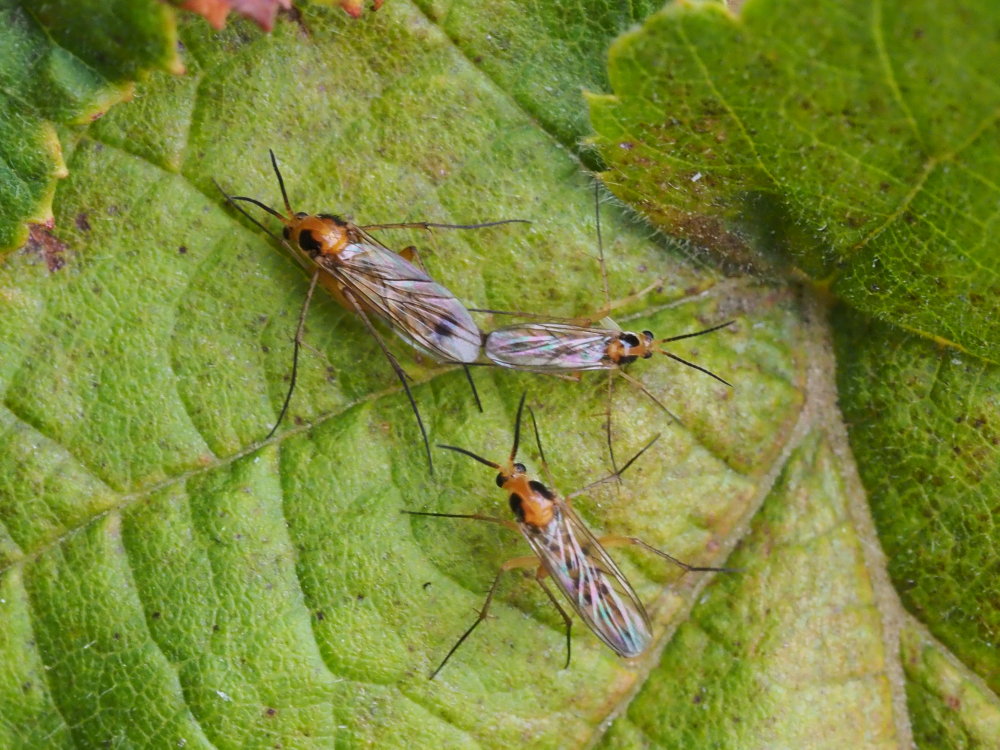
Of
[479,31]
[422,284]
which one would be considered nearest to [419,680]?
[422,284]

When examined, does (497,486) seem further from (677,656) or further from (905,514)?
(905,514)

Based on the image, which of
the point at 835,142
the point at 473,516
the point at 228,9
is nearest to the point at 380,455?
the point at 473,516

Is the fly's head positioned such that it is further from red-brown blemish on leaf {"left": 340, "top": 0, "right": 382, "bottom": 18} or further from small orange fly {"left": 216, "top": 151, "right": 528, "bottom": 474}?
red-brown blemish on leaf {"left": 340, "top": 0, "right": 382, "bottom": 18}

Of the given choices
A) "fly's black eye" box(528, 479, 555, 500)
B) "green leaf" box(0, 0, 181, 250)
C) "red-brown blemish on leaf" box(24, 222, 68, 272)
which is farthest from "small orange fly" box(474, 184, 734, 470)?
"red-brown blemish on leaf" box(24, 222, 68, 272)

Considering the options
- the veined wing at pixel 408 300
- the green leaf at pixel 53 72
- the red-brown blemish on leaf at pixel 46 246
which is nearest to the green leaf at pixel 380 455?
the red-brown blemish on leaf at pixel 46 246

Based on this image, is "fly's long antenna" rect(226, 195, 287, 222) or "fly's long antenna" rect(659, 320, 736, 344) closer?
"fly's long antenna" rect(226, 195, 287, 222)

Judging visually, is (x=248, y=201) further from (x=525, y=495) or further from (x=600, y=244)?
(x=525, y=495)
